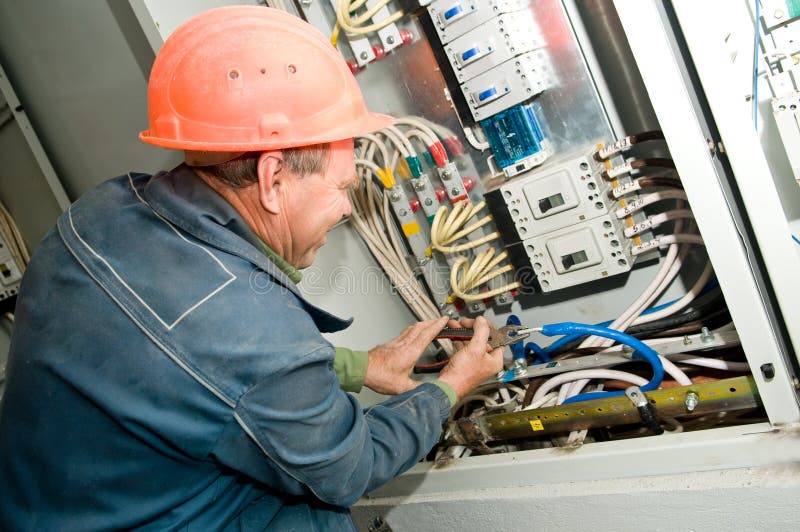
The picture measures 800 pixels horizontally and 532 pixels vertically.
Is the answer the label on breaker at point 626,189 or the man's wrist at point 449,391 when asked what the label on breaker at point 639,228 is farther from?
the man's wrist at point 449,391

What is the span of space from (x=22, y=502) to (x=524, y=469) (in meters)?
0.88

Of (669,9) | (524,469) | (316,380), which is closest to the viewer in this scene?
(316,380)

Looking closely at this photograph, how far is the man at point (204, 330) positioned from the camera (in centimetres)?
78

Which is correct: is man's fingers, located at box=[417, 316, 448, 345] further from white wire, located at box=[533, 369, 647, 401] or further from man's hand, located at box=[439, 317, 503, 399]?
white wire, located at box=[533, 369, 647, 401]

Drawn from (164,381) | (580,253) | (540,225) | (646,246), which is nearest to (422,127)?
(540,225)

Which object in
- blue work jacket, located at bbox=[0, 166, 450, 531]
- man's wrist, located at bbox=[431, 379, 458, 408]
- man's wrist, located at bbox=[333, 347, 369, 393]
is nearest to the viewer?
blue work jacket, located at bbox=[0, 166, 450, 531]

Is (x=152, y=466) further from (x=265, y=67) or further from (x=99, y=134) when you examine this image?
(x=99, y=134)

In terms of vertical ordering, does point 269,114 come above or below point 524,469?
above

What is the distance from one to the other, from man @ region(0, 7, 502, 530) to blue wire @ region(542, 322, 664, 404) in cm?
40

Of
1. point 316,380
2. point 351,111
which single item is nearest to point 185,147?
point 351,111

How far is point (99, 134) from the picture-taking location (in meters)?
1.68

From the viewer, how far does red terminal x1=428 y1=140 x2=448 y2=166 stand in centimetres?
144

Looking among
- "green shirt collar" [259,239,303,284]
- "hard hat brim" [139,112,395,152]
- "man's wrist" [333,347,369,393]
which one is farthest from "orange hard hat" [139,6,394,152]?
"man's wrist" [333,347,369,393]

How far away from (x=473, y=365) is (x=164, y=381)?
0.58 m
